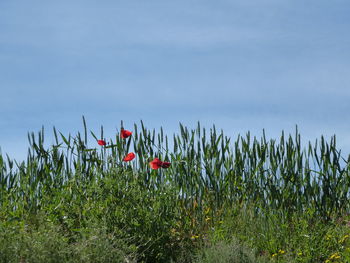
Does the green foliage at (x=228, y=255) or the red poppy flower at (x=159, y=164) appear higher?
the red poppy flower at (x=159, y=164)

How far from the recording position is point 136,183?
20.3ft

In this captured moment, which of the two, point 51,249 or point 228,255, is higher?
point 51,249

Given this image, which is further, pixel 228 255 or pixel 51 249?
pixel 228 255

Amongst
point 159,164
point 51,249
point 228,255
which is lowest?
point 228,255

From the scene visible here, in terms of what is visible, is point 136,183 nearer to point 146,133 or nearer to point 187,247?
point 187,247

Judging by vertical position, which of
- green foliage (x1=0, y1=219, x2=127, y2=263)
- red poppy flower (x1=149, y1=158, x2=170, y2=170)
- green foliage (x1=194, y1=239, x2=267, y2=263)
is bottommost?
green foliage (x1=194, y1=239, x2=267, y2=263)

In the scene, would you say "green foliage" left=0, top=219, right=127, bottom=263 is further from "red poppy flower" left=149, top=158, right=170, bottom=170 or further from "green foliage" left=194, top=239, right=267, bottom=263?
"red poppy flower" left=149, top=158, right=170, bottom=170

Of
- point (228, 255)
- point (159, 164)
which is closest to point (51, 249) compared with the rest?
point (228, 255)

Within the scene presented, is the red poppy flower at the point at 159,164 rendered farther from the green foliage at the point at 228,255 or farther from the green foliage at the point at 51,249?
the green foliage at the point at 51,249

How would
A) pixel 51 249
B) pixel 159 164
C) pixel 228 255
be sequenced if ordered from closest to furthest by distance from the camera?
pixel 51 249 < pixel 228 255 < pixel 159 164

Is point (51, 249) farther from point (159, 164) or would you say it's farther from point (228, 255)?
point (159, 164)

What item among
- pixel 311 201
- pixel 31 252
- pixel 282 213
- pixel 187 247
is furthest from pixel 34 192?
pixel 311 201

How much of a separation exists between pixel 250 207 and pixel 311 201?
3.89ft

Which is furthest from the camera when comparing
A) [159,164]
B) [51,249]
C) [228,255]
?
[159,164]
